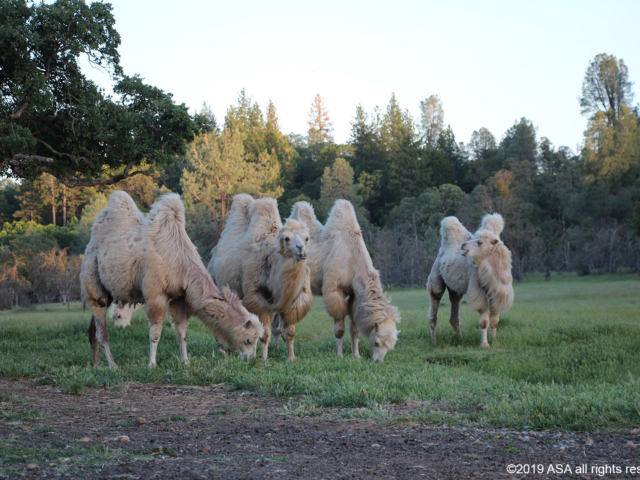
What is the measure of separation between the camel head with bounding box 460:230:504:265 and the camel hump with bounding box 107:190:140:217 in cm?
631

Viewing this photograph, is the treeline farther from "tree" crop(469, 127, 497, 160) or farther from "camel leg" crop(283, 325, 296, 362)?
"camel leg" crop(283, 325, 296, 362)

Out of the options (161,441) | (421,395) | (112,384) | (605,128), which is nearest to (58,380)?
(112,384)

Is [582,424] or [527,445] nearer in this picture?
[527,445]

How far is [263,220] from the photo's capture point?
10.8m

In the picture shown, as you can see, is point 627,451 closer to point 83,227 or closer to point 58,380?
point 58,380

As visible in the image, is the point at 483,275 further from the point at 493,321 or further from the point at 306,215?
the point at 306,215

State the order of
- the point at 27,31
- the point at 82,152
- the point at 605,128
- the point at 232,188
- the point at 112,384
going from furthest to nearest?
1. the point at 605,128
2. the point at 232,188
3. the point at 82,152
4. the point at 27,31
5. the point at 112,384

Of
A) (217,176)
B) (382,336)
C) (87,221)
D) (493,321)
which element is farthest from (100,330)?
(87,221)

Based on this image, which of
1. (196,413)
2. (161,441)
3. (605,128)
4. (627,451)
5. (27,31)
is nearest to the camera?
(627,451)

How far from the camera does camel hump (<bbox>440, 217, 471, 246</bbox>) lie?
44.0 ft

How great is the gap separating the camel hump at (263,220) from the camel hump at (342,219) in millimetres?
1091

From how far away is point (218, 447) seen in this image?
4695mm

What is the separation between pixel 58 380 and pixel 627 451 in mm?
6625

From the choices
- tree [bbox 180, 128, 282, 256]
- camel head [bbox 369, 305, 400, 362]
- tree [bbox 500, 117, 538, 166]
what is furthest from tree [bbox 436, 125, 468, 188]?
camel head [bbox 369, 305, 400, 362]
